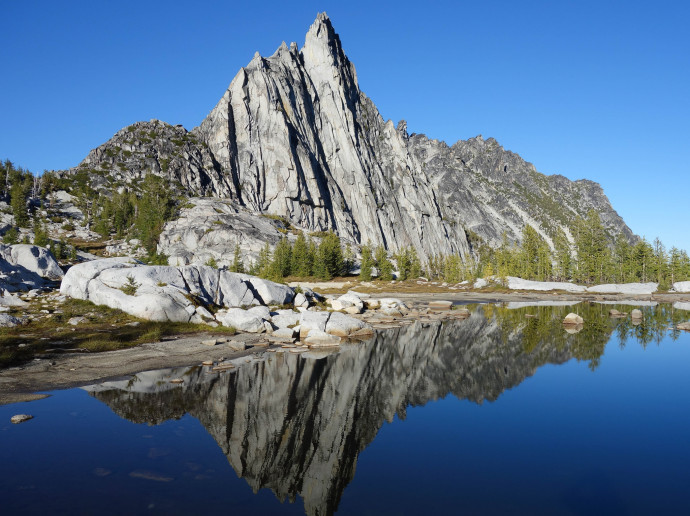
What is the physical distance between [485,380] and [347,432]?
12839 mm

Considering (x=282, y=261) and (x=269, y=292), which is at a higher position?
(x=282, y=261)

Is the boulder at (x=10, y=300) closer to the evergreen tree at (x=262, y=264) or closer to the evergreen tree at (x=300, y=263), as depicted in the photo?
the evergreen tree at (x=262, y=264)

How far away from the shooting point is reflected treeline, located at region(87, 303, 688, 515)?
14.8 metres

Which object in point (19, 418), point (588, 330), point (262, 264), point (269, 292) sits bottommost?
point (19, 418)

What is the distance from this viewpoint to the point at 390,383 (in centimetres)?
2519

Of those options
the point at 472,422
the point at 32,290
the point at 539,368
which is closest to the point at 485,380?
the point at 539,368

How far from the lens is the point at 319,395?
22000 millimetres

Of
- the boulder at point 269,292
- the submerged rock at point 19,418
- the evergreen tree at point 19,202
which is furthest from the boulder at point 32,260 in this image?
the evergreen tree at point 19,202

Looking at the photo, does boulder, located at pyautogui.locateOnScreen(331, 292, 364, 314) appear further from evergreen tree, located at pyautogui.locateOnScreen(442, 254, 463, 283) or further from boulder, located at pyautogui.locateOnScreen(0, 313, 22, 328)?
evergreen tree, located at pyautogui.locateOnScreen(442, 254, 463, 283)

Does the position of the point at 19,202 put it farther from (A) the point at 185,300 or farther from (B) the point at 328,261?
(A) the point at 185,300

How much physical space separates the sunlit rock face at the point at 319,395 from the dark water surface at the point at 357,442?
0.36 ft

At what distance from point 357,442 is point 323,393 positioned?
19.1 feet

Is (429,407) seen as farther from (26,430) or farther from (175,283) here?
(175,283)

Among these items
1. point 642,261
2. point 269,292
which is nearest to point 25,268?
point 269,292
